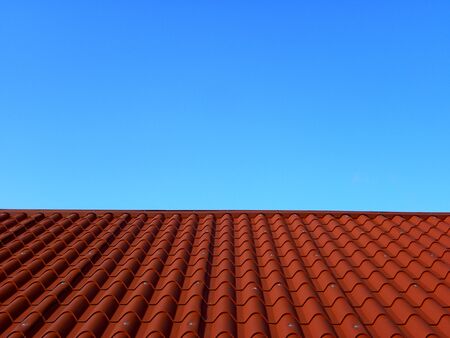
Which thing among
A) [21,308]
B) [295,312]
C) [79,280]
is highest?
[79,280]

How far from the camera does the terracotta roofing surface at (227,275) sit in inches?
150

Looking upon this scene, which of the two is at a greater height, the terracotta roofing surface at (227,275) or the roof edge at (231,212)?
the roof edge at (231,212)

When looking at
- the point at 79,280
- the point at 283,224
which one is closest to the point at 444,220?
the point at 283,224

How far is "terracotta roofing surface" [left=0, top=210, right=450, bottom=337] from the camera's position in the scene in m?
3.80

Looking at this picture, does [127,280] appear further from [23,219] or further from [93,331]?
[23,219]

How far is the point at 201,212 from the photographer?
7.38m

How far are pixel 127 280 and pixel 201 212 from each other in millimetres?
2731

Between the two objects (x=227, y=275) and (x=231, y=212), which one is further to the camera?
(x=231, y=212)

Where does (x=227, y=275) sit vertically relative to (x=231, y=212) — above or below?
below

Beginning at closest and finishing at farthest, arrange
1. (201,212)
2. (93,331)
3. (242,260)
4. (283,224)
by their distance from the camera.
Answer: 1. (93,331)
2. (242,260)
3. (283,224)
4. (201,212)

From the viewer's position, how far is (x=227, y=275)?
471 cm

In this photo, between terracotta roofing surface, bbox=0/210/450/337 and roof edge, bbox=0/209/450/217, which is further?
roof edge, bbox=0/209/450/217

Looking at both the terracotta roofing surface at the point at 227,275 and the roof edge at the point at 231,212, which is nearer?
the terracotta roofing surface at the point at 227,275

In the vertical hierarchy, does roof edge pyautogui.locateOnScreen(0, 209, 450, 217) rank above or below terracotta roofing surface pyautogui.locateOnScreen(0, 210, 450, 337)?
above
